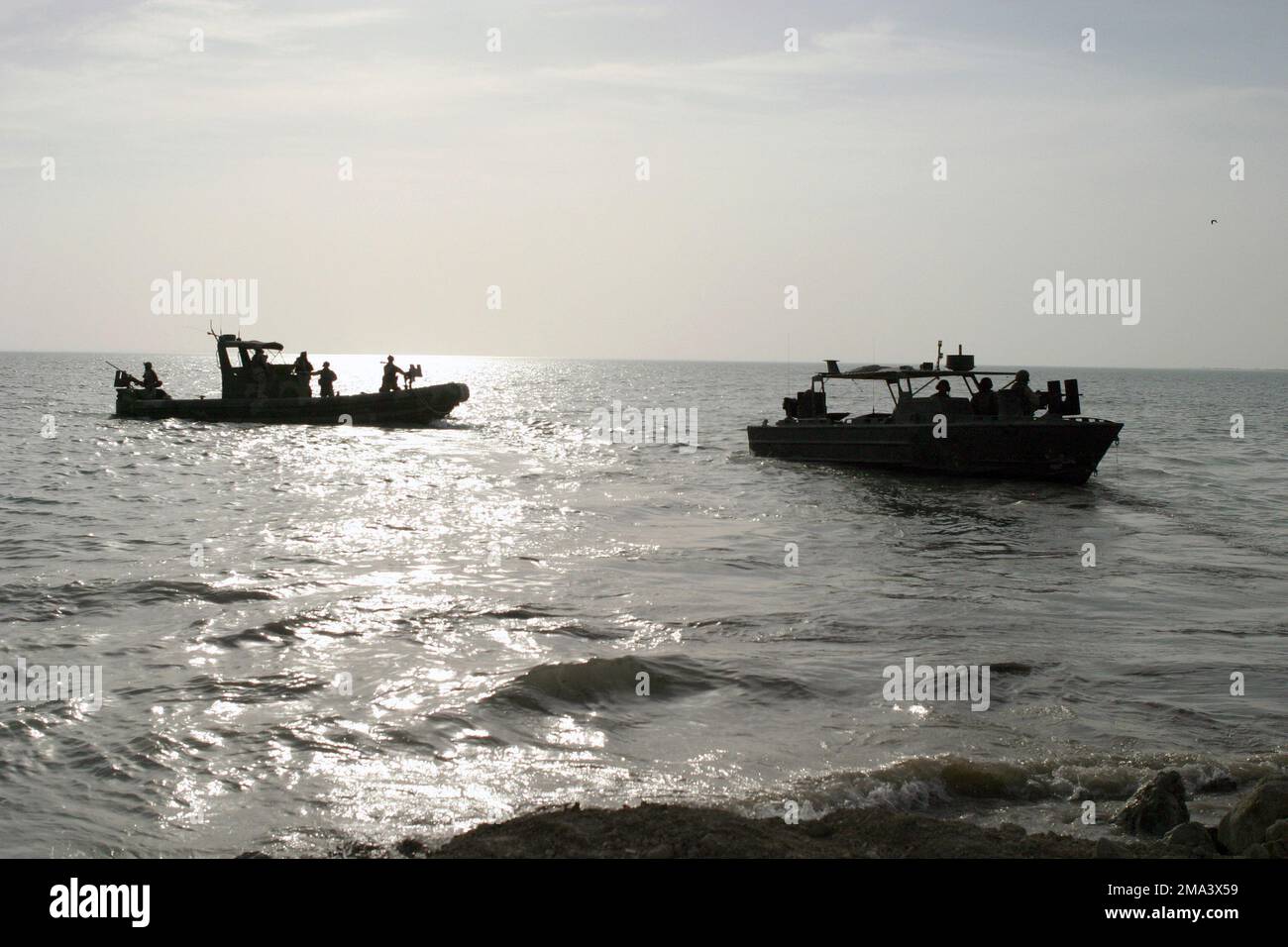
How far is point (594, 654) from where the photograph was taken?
1011 centimetres

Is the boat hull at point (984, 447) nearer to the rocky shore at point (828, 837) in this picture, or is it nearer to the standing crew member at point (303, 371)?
the rocky shore at point (828, 837)

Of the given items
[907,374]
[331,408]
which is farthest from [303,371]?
[907,374]

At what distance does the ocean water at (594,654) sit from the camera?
6734mm

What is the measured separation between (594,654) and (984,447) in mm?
17107

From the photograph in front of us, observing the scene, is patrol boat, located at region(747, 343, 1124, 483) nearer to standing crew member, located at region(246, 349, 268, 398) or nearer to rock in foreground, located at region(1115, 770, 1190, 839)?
rock in foreground, located at region(1115, 770, 1190, 839)

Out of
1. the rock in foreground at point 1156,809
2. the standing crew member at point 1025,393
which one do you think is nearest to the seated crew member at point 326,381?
the standing crew member at point 1025,393

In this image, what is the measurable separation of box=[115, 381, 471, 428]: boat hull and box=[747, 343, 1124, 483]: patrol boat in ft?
57.5

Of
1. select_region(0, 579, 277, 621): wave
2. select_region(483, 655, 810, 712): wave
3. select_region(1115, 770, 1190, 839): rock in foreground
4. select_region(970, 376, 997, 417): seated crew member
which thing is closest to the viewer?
select_region(1115, 770, 1190, 839): rock in foreground

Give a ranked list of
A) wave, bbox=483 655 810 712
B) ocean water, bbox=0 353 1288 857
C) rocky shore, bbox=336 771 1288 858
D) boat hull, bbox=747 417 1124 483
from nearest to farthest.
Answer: rocky shore, bbox=336 771 1288 858 < ocean water, bbox=0 353 1288 857 < wave, bbox=483 655 810 712 < boat hull, bbox=747 417 1124 483

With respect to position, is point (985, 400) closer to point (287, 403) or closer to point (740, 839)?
point (740, 839)

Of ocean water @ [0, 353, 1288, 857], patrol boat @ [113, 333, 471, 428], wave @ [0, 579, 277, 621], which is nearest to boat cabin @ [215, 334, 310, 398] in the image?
patrol boat @ [113, 333, 471, 428]

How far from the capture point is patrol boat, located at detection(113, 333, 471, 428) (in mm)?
39719

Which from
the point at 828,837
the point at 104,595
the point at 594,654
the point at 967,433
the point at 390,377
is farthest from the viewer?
the point at 390,377
